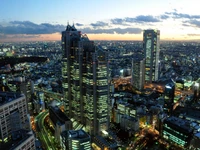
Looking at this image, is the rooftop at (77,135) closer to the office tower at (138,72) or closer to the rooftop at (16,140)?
the rooftop at (16,140)

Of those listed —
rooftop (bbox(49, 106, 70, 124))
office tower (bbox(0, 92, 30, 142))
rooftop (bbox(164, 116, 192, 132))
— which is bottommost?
rooftop (bbox(164, 116, 192, 132))

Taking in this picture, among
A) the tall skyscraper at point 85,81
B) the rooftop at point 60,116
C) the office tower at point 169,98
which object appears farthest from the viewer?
the office tower at point 169,98

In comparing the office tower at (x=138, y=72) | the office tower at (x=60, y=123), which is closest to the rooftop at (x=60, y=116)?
the office tower at (x=60, y=123)

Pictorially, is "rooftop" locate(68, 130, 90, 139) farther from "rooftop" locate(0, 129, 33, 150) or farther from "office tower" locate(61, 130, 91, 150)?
"rooftop" locate(0, 129, 33, 150)

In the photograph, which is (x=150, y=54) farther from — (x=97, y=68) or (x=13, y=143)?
(x=13, y=143)

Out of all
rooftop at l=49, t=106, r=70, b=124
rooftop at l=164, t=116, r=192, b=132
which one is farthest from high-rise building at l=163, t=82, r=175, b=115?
rooftop at l=49, t=106, r=70, b=124

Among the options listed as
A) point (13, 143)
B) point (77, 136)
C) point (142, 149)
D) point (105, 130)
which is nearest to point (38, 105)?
point (105, 130)

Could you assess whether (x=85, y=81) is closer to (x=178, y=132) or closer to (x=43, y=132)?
(x=43, y=132)

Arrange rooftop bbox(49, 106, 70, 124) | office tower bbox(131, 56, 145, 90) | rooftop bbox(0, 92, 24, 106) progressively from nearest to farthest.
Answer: rooftop bbox(0, 92, 24, 106) → rooftop bbox(49, 106, 70, 124) → office tower bbox(131, 56, 145, 90)
